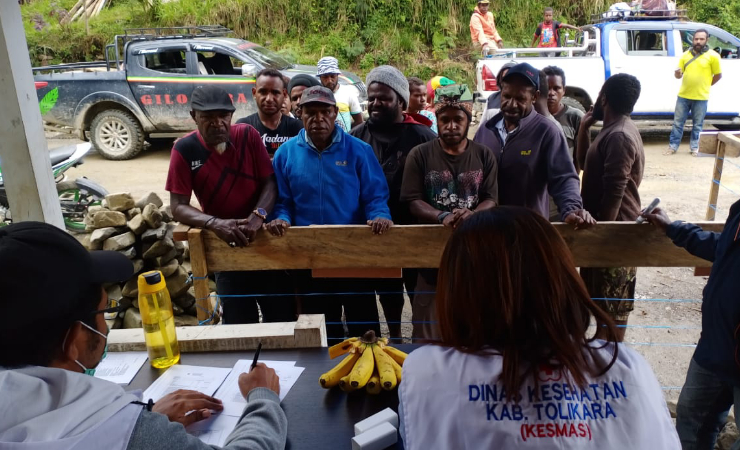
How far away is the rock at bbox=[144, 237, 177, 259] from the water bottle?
8.91 ft

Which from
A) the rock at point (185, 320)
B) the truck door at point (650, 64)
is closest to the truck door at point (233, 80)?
the rock at point (185, 320)

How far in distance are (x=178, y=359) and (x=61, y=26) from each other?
18323 millimetres

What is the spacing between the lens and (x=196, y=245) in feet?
9.64

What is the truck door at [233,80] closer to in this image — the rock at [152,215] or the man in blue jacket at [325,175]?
the rock at [152,215]

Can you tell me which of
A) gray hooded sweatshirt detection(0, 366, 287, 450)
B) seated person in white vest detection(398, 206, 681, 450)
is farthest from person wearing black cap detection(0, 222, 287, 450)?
seated person in white vest detection(398, 206, 681, 450)

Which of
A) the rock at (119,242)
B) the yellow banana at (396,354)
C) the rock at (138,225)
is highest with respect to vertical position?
the yellow banana at (396,354)

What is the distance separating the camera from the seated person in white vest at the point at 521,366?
137 cm

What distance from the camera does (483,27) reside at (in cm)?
1323

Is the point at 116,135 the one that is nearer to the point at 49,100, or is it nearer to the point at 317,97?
the point at 49,100

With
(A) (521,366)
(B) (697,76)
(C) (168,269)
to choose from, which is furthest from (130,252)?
(B) (697,76)

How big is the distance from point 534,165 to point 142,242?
3.27 metres

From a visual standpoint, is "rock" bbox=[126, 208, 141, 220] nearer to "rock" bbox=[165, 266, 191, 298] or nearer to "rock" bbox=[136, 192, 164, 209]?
"rock" bbox=[136, 192, 164, 209]

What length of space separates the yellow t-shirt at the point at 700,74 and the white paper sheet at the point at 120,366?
9882mm

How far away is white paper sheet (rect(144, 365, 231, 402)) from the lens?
199 centimetres
